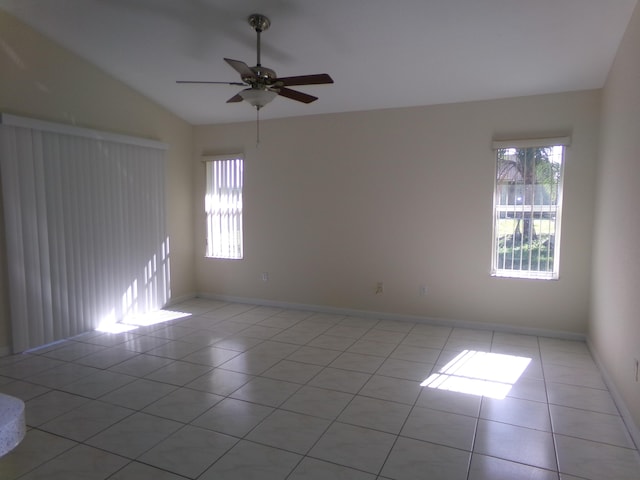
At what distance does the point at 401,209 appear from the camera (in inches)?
192

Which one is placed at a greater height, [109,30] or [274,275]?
[109,30]

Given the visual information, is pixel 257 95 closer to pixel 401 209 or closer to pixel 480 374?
pixel 401 209

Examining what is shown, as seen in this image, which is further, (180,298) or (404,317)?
(180,298)

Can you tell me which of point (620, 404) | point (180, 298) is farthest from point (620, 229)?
point (180, 298)

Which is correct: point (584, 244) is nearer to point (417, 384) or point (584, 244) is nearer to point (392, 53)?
point (417, 384)

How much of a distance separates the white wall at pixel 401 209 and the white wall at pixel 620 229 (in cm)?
34

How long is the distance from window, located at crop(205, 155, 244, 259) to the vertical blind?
0.73m

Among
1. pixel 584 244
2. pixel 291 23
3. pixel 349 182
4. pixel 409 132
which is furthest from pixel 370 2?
pixel 584 244

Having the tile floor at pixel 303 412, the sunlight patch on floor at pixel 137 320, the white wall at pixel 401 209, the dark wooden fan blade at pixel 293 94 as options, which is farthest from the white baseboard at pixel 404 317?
the dark wooden fan blade at pixel 293 94

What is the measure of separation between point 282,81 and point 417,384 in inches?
99.5

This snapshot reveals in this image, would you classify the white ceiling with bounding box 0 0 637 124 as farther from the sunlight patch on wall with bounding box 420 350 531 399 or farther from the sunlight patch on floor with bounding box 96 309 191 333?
the sunlight patch on floor with bounding box 96 309 191 333

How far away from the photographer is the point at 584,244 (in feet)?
13.7

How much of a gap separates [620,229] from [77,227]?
4.89m

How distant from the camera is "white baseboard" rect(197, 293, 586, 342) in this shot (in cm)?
436
